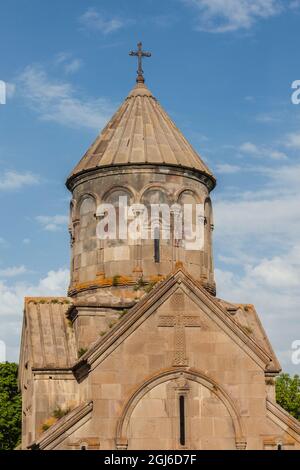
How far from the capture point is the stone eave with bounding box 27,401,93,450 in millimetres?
18906

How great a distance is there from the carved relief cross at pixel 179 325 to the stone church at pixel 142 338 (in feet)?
0.06

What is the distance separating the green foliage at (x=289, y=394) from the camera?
40281mm

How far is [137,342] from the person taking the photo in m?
19.6

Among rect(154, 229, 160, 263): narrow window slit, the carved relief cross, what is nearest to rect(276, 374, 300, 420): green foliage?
rect(154, 229, 160, 263): narrow window slit

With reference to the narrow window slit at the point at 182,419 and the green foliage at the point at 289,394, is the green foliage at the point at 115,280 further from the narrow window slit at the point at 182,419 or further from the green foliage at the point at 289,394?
the green foliage at the point at 289,394

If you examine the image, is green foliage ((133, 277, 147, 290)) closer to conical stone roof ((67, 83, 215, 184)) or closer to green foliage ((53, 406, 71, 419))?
conical stone roof ((67, 83, 215, 184))

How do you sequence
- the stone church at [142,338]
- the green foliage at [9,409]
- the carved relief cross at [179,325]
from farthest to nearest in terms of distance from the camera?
the green foliage at [9,409]
the carved relief cross at [179,325]
the stone church at [142,338]

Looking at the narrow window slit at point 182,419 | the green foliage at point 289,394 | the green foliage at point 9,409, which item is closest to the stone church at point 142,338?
the narrow window slit at point 182,419

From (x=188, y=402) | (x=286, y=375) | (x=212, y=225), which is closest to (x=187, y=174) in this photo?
(x=212, y=225)

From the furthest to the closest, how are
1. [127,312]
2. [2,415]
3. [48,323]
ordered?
[2,415] → [48,323] → [127,312]

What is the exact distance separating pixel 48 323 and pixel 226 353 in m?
4.54

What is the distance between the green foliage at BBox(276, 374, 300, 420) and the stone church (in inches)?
693

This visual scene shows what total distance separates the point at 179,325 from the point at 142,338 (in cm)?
78

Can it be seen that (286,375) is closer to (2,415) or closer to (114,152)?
(2,415)
